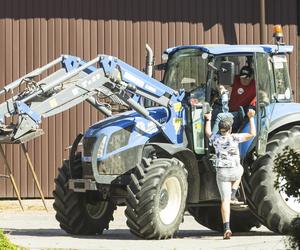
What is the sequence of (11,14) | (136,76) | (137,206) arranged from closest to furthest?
(137,206), (136,76), (11,14)

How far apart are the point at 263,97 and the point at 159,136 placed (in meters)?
1.73

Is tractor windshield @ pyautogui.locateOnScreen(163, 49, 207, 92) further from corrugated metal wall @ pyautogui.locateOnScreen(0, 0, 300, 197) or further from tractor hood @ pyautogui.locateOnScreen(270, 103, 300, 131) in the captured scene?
corrugated metal wall @ pyautogui.locateOnScreen(0, 0, 300, 197)

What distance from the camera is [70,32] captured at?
24.7 metres

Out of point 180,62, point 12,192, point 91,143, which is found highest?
point 180,62

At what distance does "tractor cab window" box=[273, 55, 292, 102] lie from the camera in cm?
1764

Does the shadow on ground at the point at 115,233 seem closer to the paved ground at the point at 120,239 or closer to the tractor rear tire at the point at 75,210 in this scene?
the paved ground at the point at 120,239

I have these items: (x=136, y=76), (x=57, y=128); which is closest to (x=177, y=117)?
(x=136, y=76)

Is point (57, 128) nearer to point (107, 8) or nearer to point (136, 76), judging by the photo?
point (107, 8)

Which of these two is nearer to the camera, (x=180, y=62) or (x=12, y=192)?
(x=180, y=62)

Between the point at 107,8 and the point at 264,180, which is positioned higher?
the point at 107,8

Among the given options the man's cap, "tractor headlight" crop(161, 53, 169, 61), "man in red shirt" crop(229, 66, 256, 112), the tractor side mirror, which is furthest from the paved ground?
"tractor headlight" crop(161, 53, 169, 61)

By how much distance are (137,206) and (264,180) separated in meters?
2.14

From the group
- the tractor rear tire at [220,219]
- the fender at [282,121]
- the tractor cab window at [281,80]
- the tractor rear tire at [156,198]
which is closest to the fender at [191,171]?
the tractor rear tire at [156,198]

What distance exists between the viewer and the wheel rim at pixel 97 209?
678 inches
